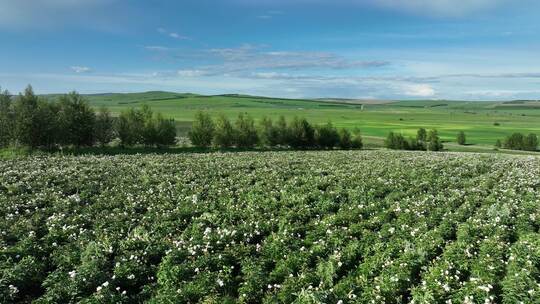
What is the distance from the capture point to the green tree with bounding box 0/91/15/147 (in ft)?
199

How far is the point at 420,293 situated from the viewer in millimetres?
9422

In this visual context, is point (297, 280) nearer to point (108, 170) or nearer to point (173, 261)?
point (173, 261)

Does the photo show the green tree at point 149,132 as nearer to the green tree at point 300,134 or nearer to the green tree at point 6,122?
the green tree at point 6,122

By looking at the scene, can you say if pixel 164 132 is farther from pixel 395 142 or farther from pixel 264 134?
pixel 395 142

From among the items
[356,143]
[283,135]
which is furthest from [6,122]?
[356,143]

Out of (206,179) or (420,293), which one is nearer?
(420,293)

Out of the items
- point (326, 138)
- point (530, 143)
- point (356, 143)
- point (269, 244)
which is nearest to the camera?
point (269, 244)

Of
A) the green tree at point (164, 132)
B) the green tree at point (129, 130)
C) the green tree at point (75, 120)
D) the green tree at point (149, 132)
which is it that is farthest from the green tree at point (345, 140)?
the green tree at point (75, 120)

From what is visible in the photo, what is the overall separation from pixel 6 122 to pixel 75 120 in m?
10.6

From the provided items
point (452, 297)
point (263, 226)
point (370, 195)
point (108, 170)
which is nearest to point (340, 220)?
point (263, 226)

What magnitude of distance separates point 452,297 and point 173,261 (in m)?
7.80

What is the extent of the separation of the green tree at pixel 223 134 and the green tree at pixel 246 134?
1.44 m

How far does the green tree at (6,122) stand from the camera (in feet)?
199

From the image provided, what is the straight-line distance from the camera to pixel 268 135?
313ft
